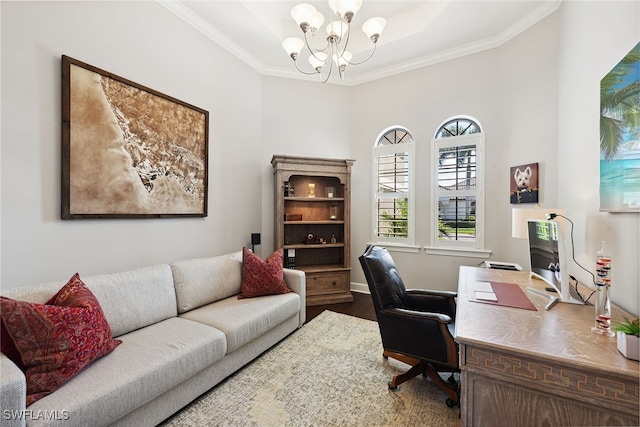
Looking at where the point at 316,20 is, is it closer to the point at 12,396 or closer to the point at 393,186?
the point at 393,186

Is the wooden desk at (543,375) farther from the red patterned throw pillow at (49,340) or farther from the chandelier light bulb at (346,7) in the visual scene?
the chandelier light bulb at (346,7)

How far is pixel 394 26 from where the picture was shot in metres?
3.38

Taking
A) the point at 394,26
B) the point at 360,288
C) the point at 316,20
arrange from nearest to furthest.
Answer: the point at 316,20 → the point at 394,26 → the point at 360,288

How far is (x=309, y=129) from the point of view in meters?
4.20

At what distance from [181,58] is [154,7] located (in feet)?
1.47

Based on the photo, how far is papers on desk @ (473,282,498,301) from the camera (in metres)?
1.69

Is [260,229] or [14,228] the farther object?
[260,229]

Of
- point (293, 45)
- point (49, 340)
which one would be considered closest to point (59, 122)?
point (49, 340)

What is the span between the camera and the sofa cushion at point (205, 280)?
7.63 ft

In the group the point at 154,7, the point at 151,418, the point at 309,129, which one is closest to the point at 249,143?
the point at 309,129

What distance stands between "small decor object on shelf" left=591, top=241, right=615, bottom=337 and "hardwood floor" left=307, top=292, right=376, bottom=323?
225cm

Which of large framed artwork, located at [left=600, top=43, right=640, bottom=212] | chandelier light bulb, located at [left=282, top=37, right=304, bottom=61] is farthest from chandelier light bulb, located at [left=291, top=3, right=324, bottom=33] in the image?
large framed artwork, located at [left=600, top=43, right=640, bottom=212]

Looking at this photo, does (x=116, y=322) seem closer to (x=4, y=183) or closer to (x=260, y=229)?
(x=4, y=183)

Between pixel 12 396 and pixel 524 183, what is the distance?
423cm
